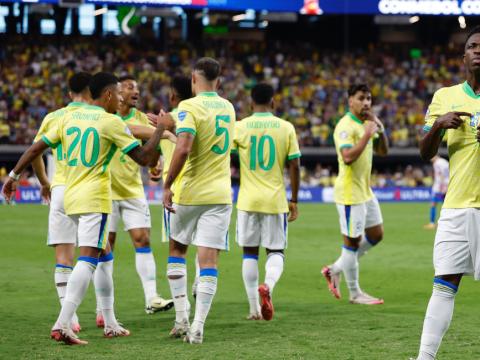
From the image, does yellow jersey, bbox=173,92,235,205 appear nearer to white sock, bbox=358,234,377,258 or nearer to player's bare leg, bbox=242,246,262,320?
player's bare leg, bbox=242,246,262,320

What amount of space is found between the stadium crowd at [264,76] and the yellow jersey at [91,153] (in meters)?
27.6

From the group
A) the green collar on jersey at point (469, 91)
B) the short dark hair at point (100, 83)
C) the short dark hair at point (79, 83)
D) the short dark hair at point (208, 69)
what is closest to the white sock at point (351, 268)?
the short dark hair at point (208, 69)

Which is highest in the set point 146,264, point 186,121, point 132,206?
point 186,121

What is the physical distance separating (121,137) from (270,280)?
2491 millimetres

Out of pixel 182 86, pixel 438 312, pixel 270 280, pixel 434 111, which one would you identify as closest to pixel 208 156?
pixel 182 86

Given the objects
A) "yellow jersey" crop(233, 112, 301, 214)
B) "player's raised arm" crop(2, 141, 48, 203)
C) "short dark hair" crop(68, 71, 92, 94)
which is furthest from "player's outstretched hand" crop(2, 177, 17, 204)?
"yellow jersey" crop(233, 112, 301, 214)

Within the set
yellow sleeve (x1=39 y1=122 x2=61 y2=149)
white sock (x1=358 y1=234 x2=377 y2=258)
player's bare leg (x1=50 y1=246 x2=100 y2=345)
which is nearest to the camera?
player's bare leg (x1=50 y1=246 x2=100 y2=345)

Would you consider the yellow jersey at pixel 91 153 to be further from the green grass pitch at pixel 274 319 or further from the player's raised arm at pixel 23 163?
the green grass pitch at pixel 274 319

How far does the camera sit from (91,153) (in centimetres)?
708

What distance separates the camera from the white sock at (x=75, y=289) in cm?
687

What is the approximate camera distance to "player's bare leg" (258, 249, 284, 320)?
27.5 feet

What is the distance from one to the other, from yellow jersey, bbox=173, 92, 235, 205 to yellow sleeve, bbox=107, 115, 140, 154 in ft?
1.81

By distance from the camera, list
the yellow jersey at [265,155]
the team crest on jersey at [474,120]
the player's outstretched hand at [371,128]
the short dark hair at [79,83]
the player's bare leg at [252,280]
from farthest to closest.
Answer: the player's outstretched hand at [371,128] < the yellow jersey at [265,155] < the player's bare leg at [252,280] < the short dark hair at [79,83] < the team crest on jersey at [474,120]

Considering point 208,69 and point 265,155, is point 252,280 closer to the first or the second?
point 265,155
